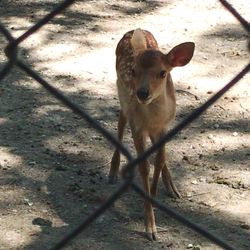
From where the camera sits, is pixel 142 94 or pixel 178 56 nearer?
pixel 142 94

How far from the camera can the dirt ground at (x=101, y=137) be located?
368 centimetres

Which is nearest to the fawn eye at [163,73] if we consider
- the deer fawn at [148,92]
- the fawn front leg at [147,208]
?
the deer fawn at [148,92]

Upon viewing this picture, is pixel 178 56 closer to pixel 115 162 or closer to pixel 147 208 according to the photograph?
pixel 147 208

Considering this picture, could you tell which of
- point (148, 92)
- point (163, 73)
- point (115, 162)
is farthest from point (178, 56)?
point (115, 162)

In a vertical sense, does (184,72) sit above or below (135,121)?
below

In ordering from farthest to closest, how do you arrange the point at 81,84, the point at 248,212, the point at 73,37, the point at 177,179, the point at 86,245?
1. the point at 73,37
2. the point at 81,84
3. the point at 177,179
4. the point at 248,212
5. the point at 86,245

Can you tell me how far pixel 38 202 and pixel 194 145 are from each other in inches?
41.5

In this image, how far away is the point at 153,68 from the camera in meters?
3.31

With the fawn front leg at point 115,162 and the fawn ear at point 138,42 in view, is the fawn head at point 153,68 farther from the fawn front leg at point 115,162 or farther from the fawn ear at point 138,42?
the fawn front leg at point 115,162

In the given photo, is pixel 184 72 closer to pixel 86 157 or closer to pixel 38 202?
pixel 86 157

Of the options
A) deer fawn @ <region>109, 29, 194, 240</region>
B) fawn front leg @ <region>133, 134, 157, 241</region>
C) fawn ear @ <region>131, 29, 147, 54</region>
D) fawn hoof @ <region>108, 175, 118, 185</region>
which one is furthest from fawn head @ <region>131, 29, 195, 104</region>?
fawn hoof @ <region>108, 175, 118, 185</region>

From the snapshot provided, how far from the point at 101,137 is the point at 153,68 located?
1328 mm

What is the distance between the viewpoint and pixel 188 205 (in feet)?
12.8

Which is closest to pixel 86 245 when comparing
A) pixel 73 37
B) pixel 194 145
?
pixel 194 145
